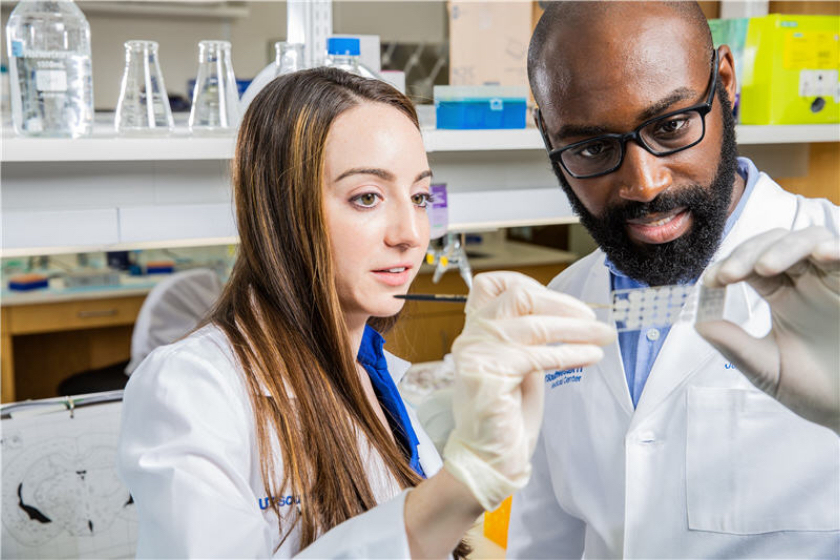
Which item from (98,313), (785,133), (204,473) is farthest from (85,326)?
(204,473)

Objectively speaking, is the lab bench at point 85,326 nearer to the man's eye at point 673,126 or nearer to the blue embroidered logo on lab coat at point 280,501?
the man's eye at point 673,126

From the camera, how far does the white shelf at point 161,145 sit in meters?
1.60

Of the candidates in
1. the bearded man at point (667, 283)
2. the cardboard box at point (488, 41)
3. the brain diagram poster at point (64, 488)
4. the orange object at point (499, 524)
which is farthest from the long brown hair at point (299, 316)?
the cardboard box at point (488, 41)

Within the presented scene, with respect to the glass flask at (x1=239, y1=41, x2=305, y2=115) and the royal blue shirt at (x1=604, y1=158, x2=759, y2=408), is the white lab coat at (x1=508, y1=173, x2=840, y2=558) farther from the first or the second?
the glass flask at (x1=239, y1=41, x2=305, y2=115)

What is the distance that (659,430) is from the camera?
1.47m

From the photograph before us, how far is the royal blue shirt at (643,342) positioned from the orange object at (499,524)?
Result: 0.66 m

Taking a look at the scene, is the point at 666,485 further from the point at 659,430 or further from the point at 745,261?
the point at 745,261

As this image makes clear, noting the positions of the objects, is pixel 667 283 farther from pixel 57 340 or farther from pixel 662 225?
pixel 57 340

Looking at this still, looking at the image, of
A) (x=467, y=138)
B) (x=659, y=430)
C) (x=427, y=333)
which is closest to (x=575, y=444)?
(x=659, y=430)

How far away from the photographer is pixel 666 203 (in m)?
1.40

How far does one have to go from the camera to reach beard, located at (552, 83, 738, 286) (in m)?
1.41

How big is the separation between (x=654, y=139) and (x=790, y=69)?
49.1 inches

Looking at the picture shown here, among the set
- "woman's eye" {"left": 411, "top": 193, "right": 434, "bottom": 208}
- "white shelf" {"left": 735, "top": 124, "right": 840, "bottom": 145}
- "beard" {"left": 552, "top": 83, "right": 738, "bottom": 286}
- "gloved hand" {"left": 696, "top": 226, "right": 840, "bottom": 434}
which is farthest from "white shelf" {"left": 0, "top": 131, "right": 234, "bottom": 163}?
"white shelf" {"left": 735, "top": 124, "right": 840, "bottom": 145}

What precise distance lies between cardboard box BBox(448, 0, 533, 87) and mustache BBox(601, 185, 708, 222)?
3.53 feet
